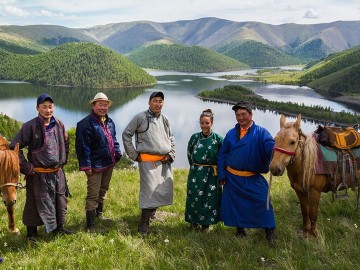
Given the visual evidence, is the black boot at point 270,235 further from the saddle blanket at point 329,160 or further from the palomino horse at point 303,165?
the saddle blanket at point 329,160

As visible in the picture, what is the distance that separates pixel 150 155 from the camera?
6.02 m

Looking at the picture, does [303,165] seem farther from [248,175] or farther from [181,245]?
[181,245]

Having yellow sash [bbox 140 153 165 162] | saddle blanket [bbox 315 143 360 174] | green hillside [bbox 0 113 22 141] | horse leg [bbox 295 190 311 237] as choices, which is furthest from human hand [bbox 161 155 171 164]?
green hillside [bbox 0 113 22 141]

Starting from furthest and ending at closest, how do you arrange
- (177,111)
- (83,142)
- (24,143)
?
1. (177,111)
2. (83,142)
3. (24,143)

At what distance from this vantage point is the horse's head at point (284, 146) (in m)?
4.85

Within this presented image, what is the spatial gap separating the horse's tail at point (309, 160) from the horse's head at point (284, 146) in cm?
29

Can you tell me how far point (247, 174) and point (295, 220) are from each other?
1.75 m

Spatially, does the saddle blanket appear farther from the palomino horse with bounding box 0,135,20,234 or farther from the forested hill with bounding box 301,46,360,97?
the forested hill with bounding box 301,46,360,97

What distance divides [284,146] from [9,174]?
13.7 feet

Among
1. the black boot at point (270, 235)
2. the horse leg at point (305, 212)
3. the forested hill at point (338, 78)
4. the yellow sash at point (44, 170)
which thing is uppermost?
the forested hill at point (338, 78)

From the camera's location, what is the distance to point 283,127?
5148 millimetres

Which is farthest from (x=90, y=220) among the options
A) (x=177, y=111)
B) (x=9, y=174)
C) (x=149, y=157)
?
(x=177, y=111)

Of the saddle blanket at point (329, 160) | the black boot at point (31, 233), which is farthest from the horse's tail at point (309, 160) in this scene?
the black boot at point (31, 233)

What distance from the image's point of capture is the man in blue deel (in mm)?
5398
